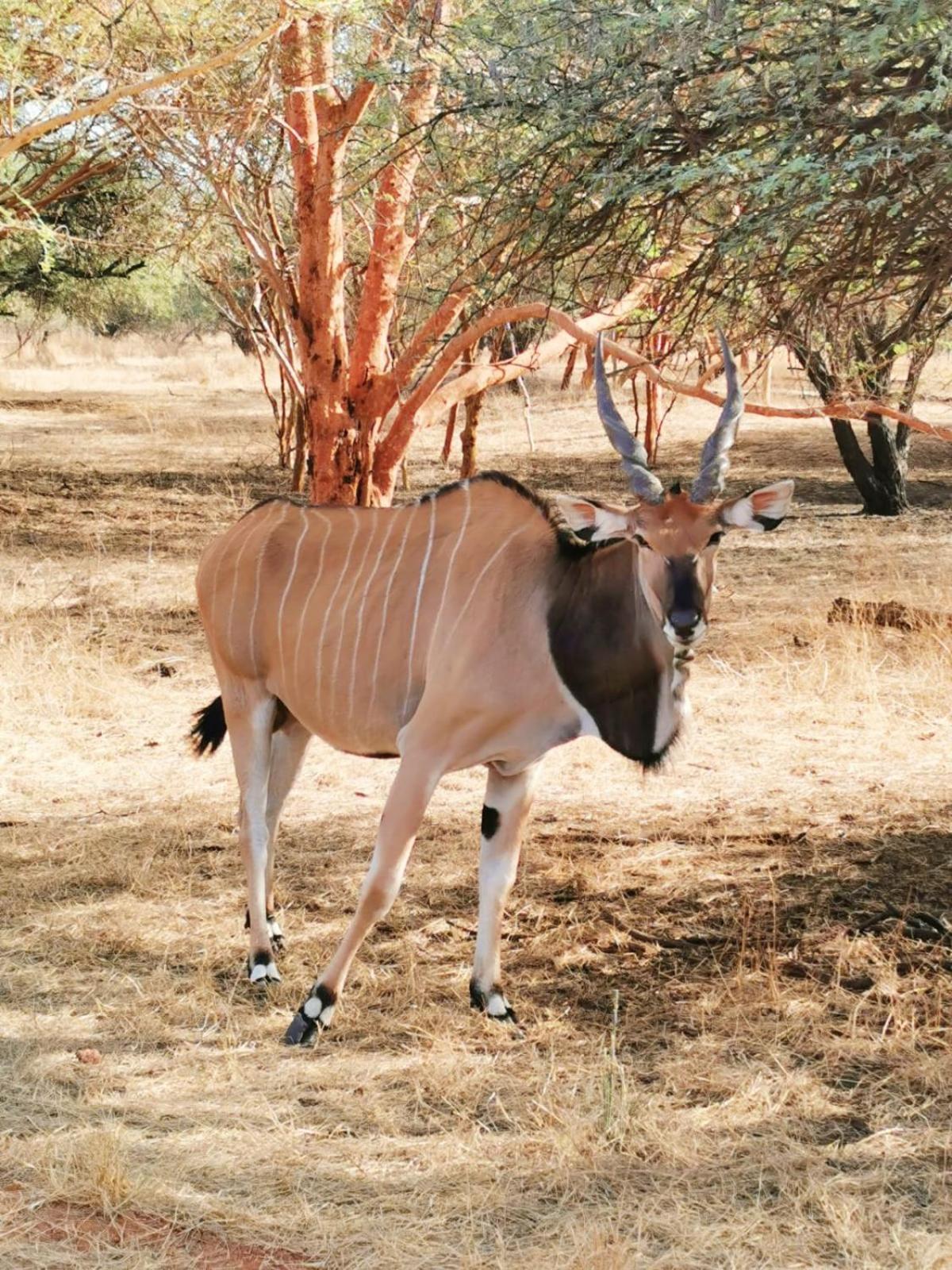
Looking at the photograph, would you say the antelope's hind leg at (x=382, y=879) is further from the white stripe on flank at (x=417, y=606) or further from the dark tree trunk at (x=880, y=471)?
the dark tree trunk at (x=880, y=471)

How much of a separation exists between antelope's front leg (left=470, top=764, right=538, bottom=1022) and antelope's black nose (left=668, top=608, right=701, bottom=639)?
0.80 metres

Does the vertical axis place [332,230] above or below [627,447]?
above

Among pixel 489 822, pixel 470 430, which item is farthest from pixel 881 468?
pixel 489 822

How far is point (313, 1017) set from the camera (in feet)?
12.5

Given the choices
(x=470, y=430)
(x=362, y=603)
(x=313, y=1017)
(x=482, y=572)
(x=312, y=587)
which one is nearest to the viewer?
(x=313, y=1017)

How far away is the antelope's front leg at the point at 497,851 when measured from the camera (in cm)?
404

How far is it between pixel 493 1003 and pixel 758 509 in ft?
4.54

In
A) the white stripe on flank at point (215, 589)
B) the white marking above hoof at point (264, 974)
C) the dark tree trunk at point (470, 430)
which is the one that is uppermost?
the white stripe on flank at point (215, 589)

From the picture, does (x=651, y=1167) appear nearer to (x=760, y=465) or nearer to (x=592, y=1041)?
(x=592, y=1041)

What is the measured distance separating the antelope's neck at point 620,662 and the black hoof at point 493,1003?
69 centimetres

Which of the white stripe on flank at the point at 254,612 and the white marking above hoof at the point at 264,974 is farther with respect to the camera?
the white stripe on flank at the point at 254,612

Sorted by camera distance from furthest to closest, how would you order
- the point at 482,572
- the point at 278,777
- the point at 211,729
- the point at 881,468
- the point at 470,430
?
the point at 470,430, the point at 881,468, the point at 211,729, the point at 278,777, the point at 482,572

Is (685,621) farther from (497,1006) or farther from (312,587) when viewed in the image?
(312,587)

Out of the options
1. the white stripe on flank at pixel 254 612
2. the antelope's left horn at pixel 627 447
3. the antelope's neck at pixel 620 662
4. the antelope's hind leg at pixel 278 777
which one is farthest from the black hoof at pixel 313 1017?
the antelope's left horn at pixel 627 447
